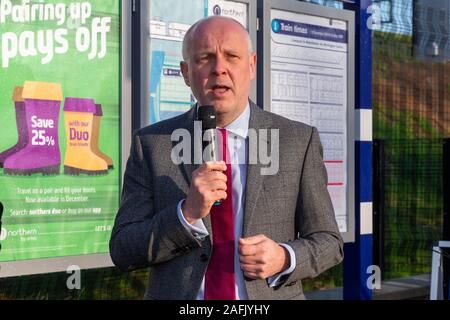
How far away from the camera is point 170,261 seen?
2.64m

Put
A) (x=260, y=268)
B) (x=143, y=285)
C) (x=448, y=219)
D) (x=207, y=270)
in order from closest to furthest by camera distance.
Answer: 1. (x=260, y=268)
2. (x=207, y=270)
3. (x=448, y=219)
4. (x=143, y=285)

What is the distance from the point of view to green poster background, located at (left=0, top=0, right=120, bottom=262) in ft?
14.0

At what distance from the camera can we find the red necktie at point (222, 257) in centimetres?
258

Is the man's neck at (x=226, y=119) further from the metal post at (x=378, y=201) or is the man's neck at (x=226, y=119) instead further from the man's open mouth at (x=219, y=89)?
the metal post at (x=378, y=201)

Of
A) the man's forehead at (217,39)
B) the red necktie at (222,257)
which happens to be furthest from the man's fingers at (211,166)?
the man's forehead at (217,39)

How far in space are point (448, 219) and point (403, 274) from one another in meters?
4.43

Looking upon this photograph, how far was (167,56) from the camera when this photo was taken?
493 cm

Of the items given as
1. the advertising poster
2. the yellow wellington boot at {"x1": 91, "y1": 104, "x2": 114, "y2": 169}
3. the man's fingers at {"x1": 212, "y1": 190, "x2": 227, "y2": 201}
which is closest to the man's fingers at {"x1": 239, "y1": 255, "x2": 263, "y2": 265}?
the man's fingers at {"x1": 212, "y1": 190, "x2": 227, "y2": 201}

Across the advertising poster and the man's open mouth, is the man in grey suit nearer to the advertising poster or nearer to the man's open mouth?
the man's open mouth

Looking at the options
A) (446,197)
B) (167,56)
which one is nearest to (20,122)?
(167,56)

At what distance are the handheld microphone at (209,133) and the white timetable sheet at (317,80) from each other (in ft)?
9.75

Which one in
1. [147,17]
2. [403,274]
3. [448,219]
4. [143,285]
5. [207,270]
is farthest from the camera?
[403,274]

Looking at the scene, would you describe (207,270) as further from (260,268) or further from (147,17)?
(147,17)
